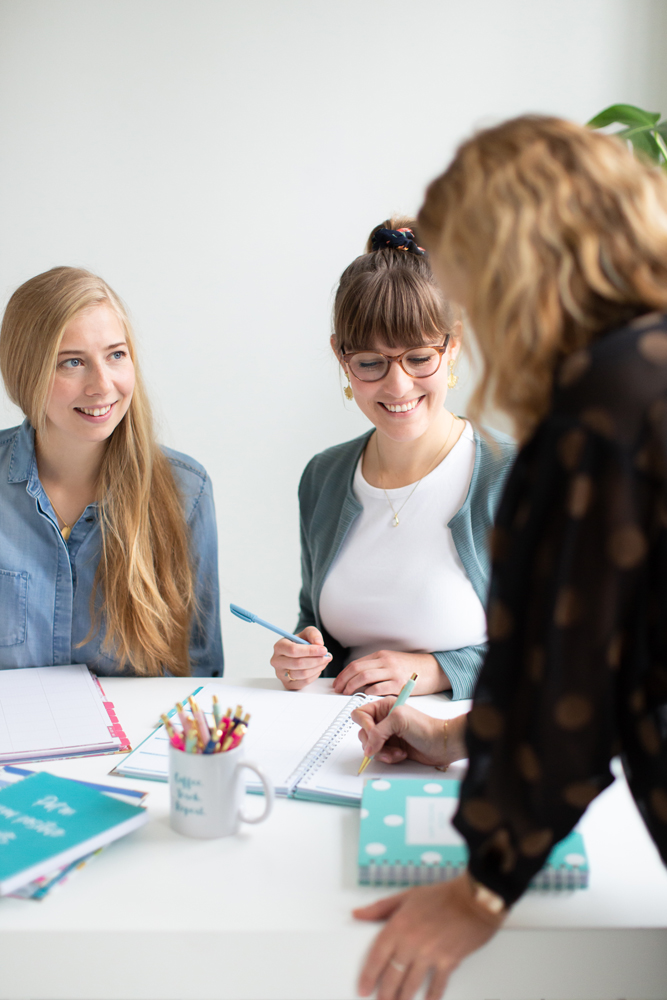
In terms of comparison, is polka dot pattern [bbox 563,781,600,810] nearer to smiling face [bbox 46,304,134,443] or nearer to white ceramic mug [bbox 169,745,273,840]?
white ceramic mug [bbox 169,745,273,840]

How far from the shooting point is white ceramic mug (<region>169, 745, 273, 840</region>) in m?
0.88

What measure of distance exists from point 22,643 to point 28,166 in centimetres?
164

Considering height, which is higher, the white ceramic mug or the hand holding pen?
the white ceramic mug

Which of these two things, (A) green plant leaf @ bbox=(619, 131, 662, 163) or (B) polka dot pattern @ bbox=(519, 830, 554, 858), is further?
(A) green plant leaf @ bbox=(619, 131, 662, 163)

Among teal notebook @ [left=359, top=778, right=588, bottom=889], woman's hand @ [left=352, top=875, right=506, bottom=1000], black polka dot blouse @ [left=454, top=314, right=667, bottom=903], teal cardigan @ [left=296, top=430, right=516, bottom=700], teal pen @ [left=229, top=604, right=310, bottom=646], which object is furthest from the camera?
teal cardigan @ [left=296, top=430, right=516, bottom=700]

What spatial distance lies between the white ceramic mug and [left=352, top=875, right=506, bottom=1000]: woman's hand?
210 mm

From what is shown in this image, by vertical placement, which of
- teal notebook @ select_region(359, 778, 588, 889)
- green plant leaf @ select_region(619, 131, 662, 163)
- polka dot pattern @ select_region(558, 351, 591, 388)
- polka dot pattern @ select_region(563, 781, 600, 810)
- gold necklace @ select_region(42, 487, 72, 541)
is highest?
green plant leaf @ select_region(619, 131, 662, 163)

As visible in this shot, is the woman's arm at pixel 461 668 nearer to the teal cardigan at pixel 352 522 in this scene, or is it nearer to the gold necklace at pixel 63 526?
the teal cardigan at pixel 352 522

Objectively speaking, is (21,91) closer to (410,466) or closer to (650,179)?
(410,466)

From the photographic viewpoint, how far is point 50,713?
124cm

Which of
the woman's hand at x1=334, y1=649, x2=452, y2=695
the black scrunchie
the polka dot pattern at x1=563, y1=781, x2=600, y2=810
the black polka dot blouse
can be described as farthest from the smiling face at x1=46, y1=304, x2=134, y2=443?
the polka dot pattern at x1=563, y1=781, x2=600, y2=810

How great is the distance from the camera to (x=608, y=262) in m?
0.63

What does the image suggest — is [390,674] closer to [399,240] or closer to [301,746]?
[301,746]

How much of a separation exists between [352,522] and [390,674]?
0.38 meters
